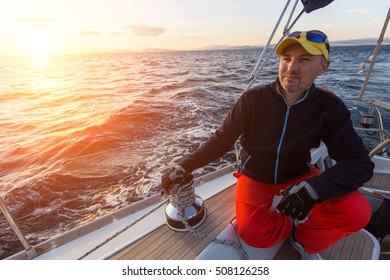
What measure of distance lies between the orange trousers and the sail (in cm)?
163

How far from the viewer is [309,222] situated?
62.7 inches

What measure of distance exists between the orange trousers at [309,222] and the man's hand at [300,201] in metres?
0.17

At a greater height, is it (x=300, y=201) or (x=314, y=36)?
(x=314, y=36)

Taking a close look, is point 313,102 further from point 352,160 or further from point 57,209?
point 57,209

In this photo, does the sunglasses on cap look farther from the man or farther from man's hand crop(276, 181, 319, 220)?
man's hand crop(276, 181, 319, 220)

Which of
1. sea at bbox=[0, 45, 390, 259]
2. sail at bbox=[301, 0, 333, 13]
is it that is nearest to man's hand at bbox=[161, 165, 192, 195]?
sail at bbox=[301, 0, 333, 13]

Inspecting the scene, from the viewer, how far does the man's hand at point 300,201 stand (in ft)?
4.72

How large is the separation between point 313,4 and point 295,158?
141 cm

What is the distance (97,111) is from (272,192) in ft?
27.4

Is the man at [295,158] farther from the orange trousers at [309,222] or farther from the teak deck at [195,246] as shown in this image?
the teak deck at [195,246]

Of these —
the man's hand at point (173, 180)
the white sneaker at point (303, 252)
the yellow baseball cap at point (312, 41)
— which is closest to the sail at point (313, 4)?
the yellow baseball cap at point (312, 41)

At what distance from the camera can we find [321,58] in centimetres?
152

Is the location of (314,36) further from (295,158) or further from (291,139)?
(295,158)

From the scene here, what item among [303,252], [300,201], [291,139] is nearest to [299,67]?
[291,139]
